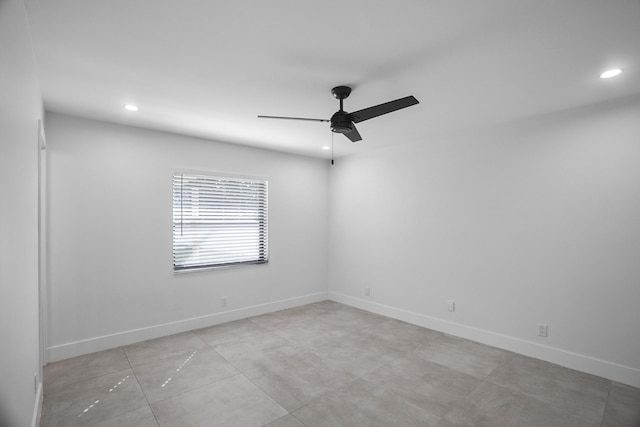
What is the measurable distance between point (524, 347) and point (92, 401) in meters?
4.13

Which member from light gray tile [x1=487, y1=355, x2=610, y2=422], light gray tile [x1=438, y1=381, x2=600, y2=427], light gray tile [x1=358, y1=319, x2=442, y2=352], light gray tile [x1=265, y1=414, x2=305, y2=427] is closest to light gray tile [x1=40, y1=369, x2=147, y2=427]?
light gray tile [x1=265, y1=414, x2=305, y2=427]

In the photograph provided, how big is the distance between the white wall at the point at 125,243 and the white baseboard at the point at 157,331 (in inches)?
0.4

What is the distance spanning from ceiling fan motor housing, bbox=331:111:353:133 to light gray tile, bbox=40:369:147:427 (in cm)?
272

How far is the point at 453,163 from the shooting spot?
13.1ft

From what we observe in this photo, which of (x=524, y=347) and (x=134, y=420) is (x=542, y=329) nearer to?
(x=524, y=347)

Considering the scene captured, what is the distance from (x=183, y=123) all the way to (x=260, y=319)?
9.29 feet

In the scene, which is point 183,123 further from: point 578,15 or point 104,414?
point 578,15

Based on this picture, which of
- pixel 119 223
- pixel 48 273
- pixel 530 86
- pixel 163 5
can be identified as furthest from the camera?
pixel 119 223

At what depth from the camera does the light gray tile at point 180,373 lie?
263 centimetres

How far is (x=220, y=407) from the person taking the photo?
2391mm

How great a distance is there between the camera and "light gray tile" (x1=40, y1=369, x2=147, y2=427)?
2.25 metres

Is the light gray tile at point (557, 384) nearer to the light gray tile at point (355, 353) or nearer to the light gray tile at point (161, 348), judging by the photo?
the light gray tile at point (355, 353)

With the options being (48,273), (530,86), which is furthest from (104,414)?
(530,86)

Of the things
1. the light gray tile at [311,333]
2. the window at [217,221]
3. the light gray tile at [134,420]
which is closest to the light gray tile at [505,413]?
the light gray tile at [311,333]
